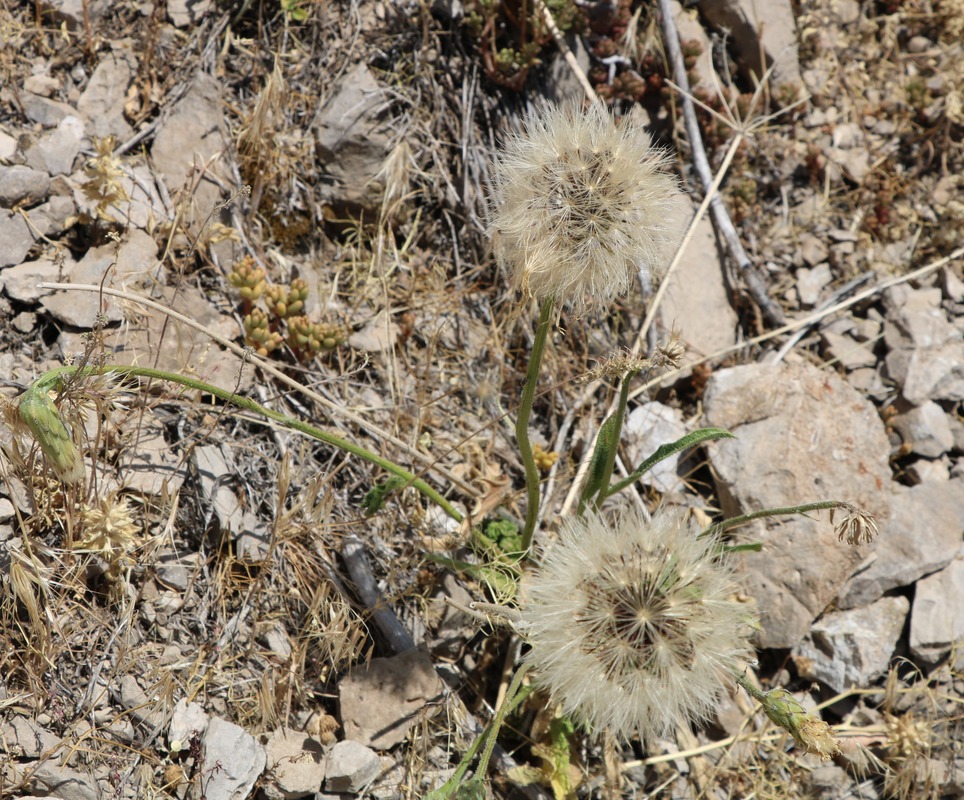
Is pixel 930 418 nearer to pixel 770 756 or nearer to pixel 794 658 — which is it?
pixel 794 658

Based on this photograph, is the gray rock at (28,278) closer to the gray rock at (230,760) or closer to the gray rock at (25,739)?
the gray rock at (25,739)

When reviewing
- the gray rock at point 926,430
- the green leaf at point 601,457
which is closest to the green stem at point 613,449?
the green leaf at point 601,457

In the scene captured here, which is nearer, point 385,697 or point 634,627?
point 634,627

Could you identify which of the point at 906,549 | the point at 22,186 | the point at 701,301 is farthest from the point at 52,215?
the point at 906,549

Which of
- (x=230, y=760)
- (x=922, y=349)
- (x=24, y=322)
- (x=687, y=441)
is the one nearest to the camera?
(x=230, y=760)

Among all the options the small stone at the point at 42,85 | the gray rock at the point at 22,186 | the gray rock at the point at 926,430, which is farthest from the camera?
the gray rock at the point at 926,430

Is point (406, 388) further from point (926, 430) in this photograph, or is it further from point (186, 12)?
point (926, 430)
